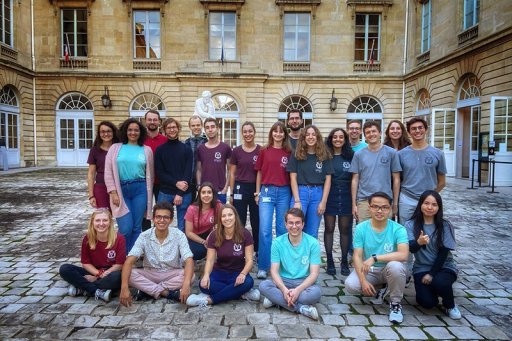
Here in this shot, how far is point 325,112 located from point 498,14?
28.7 ft

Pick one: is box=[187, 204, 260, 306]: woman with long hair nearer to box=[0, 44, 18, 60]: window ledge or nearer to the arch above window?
box=[0, 44, 18, 60]: window ledge

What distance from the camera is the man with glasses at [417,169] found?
4.19 m

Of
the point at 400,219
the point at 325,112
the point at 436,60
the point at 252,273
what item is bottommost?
the point at 252,273

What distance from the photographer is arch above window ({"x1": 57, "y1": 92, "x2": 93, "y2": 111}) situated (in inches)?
779

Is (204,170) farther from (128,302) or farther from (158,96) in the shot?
(158,96)

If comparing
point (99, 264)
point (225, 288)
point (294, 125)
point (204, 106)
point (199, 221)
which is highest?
point (204, 106)

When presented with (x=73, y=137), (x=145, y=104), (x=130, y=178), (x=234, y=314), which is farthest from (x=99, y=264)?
(x=73, y=137)

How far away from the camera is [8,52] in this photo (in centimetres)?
1741

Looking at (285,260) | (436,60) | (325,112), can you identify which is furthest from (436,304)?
(325,112)

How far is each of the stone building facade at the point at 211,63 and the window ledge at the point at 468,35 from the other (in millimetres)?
3808

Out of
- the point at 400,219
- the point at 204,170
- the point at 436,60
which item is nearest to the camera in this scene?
the point at 400,219

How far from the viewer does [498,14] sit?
41.3 ft

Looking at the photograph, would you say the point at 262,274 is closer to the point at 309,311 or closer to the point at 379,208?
the point at 309,311

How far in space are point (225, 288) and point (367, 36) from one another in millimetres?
18987
